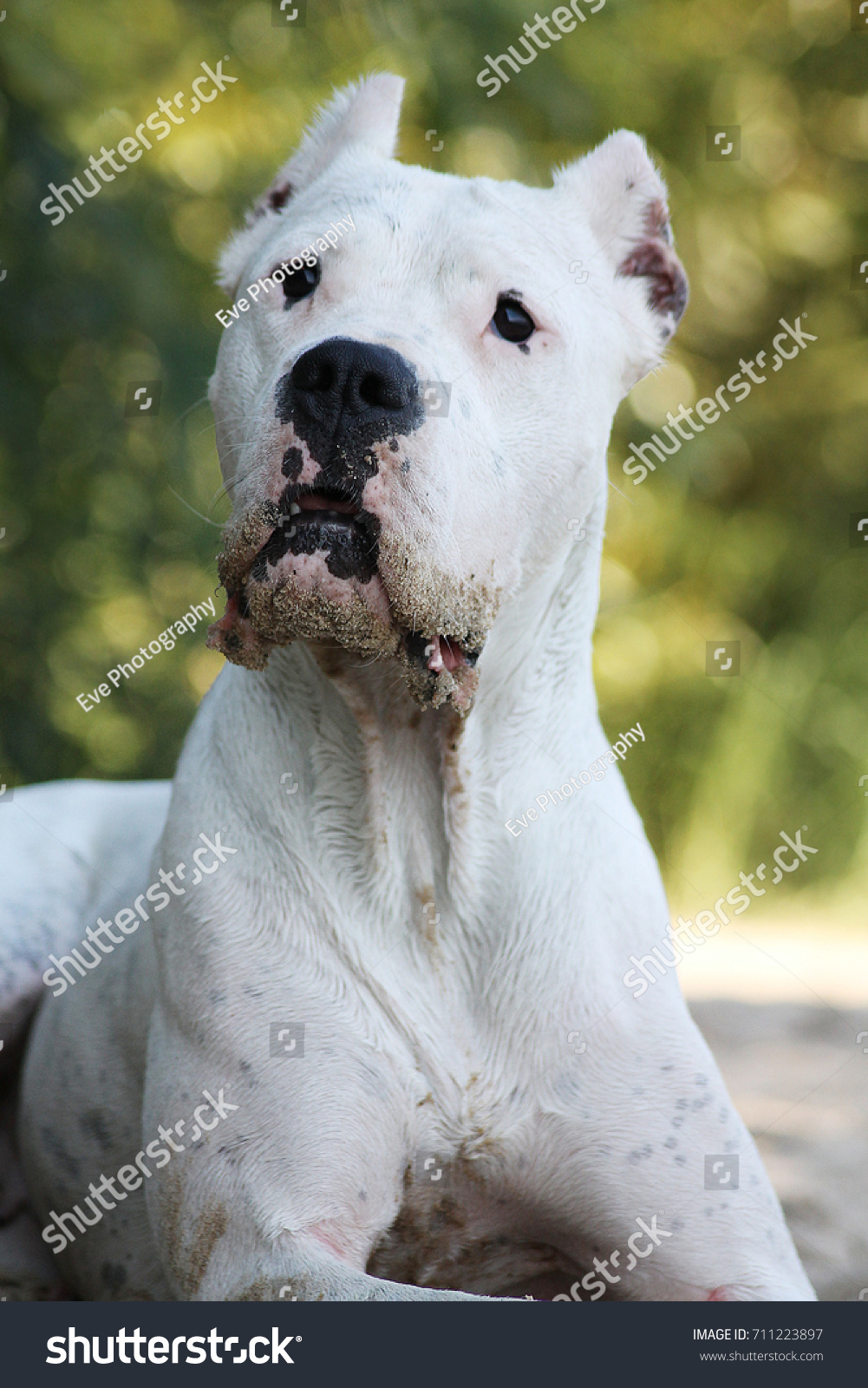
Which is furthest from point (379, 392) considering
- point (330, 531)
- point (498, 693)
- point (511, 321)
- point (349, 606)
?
point (498, 693)

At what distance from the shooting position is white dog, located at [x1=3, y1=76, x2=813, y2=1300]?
2330 millimetres

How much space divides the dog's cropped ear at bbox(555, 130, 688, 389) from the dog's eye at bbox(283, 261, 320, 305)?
762mm

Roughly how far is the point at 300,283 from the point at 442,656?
784mm

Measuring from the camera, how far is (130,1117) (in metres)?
3.10

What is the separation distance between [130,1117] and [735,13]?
9970mm

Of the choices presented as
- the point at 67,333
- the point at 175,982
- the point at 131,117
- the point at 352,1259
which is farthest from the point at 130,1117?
the point at 131,117

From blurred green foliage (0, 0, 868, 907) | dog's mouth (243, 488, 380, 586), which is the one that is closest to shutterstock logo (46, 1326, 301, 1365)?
dog's mouth (243, 488, 380, 586)

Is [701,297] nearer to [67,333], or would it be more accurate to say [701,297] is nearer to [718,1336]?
[67,333]
